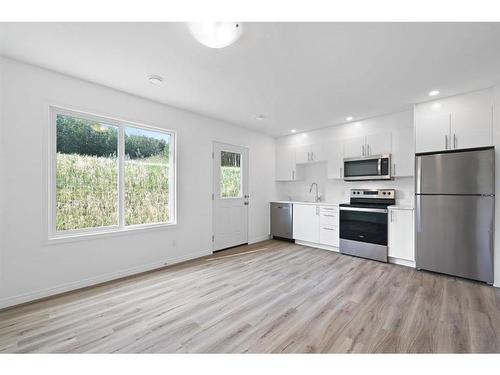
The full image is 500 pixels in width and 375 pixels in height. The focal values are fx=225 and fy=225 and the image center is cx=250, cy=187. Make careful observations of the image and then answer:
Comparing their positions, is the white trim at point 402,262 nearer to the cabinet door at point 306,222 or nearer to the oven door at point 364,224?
the oven door at point 364,224

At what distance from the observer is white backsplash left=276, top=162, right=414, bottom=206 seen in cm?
398

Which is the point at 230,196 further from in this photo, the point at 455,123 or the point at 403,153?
the point at 455,123

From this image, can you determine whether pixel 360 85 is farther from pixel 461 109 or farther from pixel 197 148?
pixel 197 148

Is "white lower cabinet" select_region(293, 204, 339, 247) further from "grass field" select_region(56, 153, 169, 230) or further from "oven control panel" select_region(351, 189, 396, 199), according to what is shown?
"grass field" select_region(56, 153, 169, 230)

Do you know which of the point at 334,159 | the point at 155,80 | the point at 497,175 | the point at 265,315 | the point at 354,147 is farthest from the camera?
the point at 334,159

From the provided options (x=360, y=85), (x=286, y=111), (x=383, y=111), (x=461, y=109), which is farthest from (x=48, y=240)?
(x=461, y=109)

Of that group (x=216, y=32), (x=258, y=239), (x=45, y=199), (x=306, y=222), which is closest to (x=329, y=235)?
(x=306, y=222)

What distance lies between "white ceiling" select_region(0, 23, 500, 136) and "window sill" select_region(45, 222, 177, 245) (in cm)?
188

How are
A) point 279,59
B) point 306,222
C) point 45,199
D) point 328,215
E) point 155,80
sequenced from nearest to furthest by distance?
1. point 279,59
2. point 45,199
3. point 155,80
4. point 328,215
5. point 306,222

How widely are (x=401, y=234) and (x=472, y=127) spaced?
5.69 ft

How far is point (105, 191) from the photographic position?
9.96ft

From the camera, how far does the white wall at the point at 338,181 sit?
3922 millimetres
